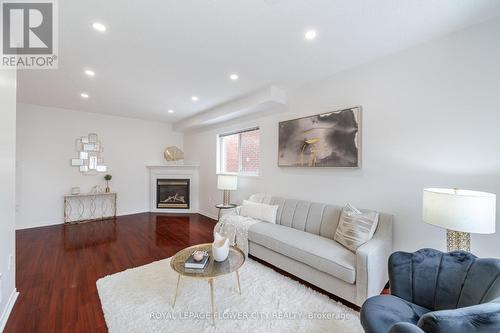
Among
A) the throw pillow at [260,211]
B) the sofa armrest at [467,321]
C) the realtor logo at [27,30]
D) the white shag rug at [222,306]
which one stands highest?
the realtor logo at [27,30]

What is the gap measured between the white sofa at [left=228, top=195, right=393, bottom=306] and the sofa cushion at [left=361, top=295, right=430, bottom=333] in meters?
0.46

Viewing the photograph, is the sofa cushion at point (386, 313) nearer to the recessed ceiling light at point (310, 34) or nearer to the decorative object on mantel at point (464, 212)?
the decorative object on mantel at point (464, 212)

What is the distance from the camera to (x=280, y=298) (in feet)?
6.88

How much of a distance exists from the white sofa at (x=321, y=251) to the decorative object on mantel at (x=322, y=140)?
2.10 feet

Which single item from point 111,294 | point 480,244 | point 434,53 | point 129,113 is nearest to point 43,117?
point 129,113

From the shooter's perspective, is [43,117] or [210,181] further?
[210,181]

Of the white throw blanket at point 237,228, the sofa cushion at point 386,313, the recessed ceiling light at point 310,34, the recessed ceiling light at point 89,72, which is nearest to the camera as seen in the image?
the sofa cushion at point 386,313

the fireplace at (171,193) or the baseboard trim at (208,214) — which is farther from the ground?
the fireplace at (171,193)

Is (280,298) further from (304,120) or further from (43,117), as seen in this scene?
(43,117)

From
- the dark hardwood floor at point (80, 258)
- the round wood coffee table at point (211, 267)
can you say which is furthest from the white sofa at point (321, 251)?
the round wood coffee table at point (211, 267)

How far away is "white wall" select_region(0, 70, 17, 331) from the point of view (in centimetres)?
170

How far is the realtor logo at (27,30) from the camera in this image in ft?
5.62

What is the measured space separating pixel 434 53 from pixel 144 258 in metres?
4.24

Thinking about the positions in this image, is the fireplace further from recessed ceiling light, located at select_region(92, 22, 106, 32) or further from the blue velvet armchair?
the blue velvet armchair
